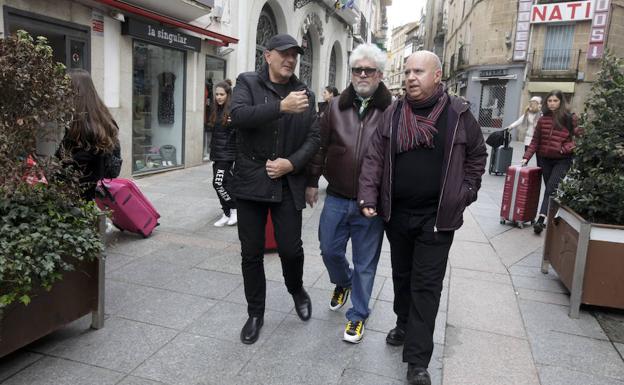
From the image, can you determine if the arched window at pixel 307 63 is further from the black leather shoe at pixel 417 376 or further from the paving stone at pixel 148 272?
the black leather shoe at pixel 417 376

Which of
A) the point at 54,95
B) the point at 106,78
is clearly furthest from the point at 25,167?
the point at 106,78

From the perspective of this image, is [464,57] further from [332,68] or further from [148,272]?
Answer: [148,272]

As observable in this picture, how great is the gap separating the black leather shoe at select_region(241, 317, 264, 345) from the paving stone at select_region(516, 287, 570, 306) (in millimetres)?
2322

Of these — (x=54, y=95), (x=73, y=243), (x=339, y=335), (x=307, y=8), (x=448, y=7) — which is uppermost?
(x=448, y=7)

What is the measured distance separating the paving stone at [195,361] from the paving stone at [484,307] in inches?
64.6

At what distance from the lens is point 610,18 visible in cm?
2494

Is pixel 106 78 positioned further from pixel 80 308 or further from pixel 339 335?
pixel 339 335

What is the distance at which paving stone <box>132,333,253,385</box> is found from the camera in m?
2.83

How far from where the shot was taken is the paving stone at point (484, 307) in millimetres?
3721

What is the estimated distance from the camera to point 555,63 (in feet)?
88.6

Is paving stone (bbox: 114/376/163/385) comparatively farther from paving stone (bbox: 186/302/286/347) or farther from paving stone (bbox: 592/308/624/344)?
paving stone (bbox: 592/308/624/344)

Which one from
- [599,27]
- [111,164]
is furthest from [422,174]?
[599,27]

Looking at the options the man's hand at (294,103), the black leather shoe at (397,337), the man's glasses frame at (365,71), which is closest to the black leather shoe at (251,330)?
the black leather shoe at (397,337)

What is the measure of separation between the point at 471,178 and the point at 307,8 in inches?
582
